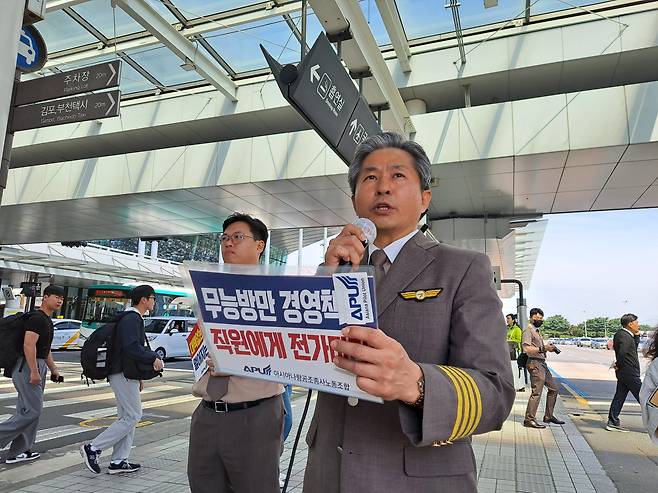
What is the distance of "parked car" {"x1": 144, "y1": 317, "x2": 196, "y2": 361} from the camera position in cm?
1819

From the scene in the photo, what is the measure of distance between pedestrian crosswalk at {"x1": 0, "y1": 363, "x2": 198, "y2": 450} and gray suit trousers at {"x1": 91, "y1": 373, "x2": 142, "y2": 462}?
5.29ft

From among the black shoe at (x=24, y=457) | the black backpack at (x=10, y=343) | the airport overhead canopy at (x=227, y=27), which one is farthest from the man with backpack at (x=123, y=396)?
the airport overhead canopy at (x=227, y=27)

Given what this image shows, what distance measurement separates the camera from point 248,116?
10117 millimetres

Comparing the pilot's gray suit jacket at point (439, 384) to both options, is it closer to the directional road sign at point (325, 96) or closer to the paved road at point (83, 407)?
the directional road sign at point (325, 96)

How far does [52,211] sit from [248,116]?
18.0 ft

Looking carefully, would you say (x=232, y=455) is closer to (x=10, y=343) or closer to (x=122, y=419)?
(x=122, y=419)

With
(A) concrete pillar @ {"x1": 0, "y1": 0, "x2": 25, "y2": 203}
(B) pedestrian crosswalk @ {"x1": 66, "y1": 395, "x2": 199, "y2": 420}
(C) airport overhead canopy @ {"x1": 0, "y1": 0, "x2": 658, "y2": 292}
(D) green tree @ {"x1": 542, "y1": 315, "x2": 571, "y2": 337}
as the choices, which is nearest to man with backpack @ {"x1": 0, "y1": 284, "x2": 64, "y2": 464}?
(B) pedestrian crosswalk @ {"x1": 66, "y1": 395, "x2": 199, "y2": 420}

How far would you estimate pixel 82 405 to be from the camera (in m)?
8.34

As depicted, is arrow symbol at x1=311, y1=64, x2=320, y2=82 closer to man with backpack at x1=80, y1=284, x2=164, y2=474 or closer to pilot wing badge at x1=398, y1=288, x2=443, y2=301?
pilot wing badge at x1=398, y1=288, x2=443, y2=301

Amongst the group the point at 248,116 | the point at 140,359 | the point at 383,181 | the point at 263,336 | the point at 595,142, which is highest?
the point at 248,116

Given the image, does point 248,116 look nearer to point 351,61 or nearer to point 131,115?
point 131,115

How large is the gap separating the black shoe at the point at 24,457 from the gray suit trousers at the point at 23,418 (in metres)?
0.05

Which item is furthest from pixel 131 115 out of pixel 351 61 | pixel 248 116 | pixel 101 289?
pixel 101 289

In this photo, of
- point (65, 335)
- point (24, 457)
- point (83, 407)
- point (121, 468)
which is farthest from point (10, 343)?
point (65, 335)
